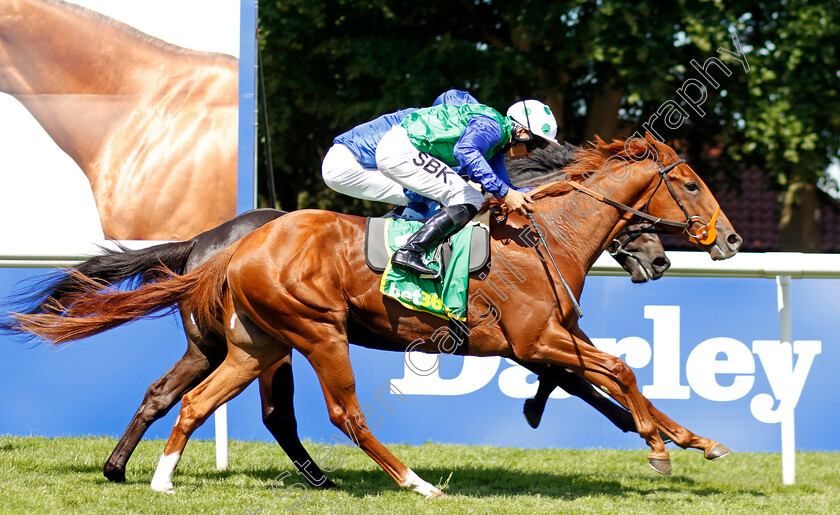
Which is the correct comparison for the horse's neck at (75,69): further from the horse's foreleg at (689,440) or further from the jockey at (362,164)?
the horse's foreleg at (689,440)

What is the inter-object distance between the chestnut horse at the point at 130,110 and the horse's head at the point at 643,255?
2.83 metres

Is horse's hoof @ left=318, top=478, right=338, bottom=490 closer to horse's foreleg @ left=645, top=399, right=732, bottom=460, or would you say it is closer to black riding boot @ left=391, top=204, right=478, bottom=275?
black riding boot @ left=391, top=204, right=478, bottom=275

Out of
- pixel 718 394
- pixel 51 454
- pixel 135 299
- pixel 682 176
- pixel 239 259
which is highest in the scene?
pixel 682 176

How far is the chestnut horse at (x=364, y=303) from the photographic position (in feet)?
13.2

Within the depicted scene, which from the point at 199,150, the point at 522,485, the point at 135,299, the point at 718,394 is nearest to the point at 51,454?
the point at 135,299

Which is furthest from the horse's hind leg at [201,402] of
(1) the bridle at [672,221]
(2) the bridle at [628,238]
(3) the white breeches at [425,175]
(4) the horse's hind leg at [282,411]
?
(2) the bridle at [628,238]

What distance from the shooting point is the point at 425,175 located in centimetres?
412

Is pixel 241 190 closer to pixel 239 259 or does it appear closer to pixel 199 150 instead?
pixel 199 150

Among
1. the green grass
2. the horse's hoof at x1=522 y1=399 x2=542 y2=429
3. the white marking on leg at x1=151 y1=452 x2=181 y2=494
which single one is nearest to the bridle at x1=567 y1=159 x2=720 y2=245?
the horse's hoof at x1=522 y1=399 x2=542 y2=429

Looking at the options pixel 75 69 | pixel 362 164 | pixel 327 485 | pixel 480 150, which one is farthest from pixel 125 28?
pixel 327 485

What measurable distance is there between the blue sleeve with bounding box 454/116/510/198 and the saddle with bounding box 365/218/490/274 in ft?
A: 0.75

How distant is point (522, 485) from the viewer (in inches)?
179

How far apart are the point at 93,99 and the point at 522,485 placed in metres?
4.25

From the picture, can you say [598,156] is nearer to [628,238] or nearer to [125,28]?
[628,238]
